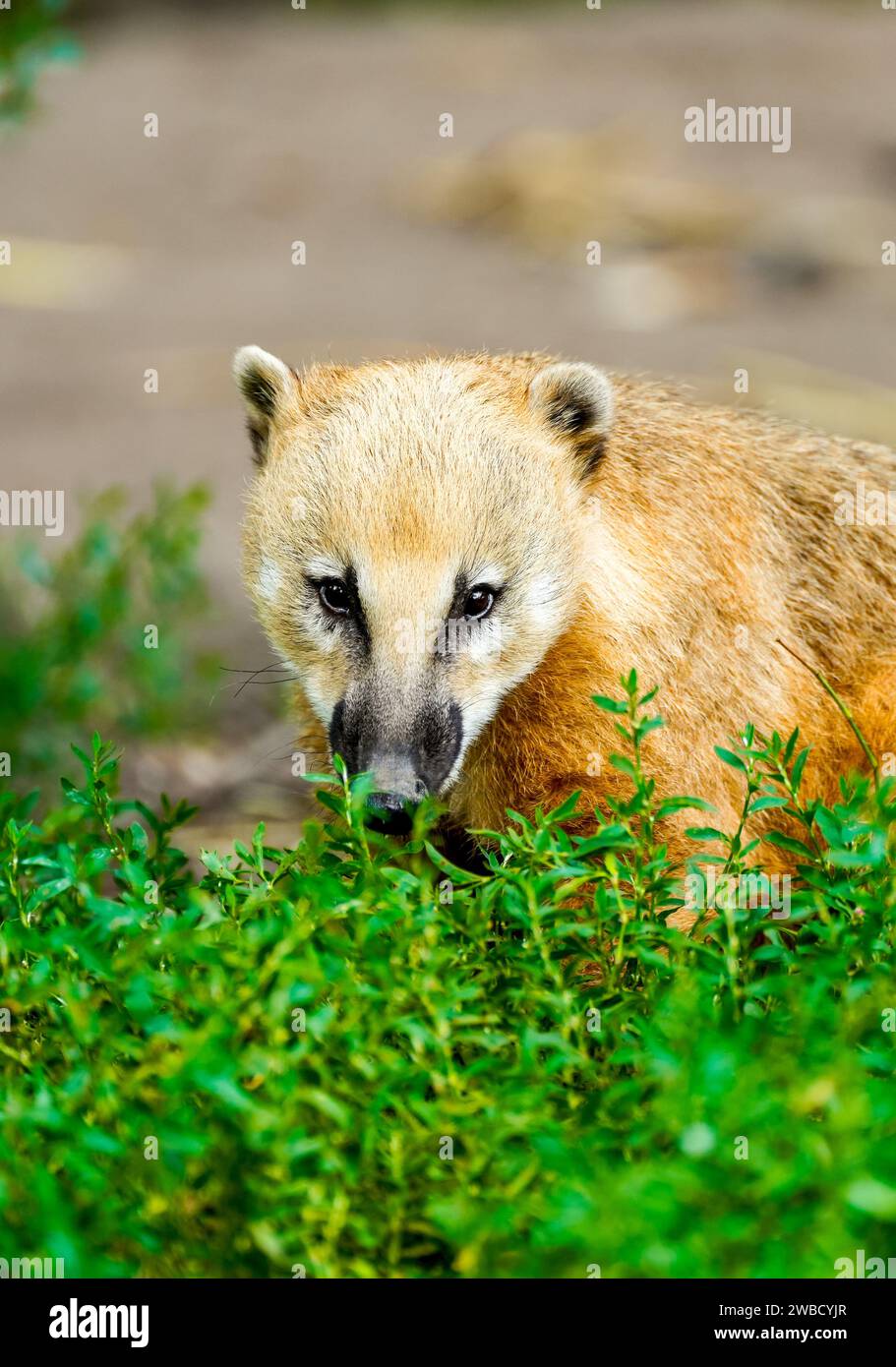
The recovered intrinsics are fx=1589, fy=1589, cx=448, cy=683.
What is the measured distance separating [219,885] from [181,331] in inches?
349

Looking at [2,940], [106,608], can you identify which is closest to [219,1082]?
[2,940]

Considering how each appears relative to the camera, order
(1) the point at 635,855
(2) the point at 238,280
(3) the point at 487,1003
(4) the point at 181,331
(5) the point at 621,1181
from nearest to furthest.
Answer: (5) the point at 621,1181 < (3) the point at 487,1003 < (1) the point at 635,855 < (4) the point at 181,331 < (2) the point at 238,280

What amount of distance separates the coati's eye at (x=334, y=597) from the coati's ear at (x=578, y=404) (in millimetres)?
810

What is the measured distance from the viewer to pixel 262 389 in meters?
5.01

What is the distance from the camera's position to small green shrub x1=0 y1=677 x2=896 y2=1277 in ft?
9.06

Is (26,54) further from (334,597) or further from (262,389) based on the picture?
(334,597)

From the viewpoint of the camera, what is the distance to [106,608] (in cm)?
673
